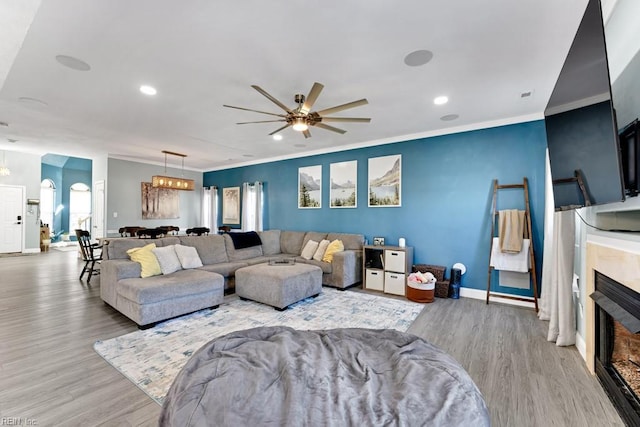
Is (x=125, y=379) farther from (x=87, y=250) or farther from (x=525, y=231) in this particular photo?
(x=525, y=231)

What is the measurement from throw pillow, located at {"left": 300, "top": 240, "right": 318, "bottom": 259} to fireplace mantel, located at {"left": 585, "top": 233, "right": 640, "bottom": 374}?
3.77 m

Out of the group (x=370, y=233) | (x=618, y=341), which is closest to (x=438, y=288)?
(x=370, y=233)

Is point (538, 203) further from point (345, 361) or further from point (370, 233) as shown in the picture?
point (345, 361)

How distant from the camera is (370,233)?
5.41m

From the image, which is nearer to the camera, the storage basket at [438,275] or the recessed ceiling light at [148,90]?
→ the recessed ceiling light at [148,90]

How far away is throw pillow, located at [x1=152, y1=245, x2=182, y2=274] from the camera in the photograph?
3.67 metres

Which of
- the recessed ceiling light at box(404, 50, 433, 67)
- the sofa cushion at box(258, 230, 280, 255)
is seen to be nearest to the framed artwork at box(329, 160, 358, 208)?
the sofa cushion at box(258, 230, 280, 255)

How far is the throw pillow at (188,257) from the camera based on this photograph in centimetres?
396

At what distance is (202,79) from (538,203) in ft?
15.2

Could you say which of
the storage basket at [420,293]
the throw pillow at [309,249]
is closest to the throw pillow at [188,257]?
the throw pillow at [309,249]

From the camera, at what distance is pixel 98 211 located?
294 inches

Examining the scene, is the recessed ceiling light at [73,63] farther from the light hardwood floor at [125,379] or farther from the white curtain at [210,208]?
the white curtain at [210,208]

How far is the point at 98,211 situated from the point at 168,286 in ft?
19.9

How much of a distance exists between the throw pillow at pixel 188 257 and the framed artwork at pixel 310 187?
2.80 meters
